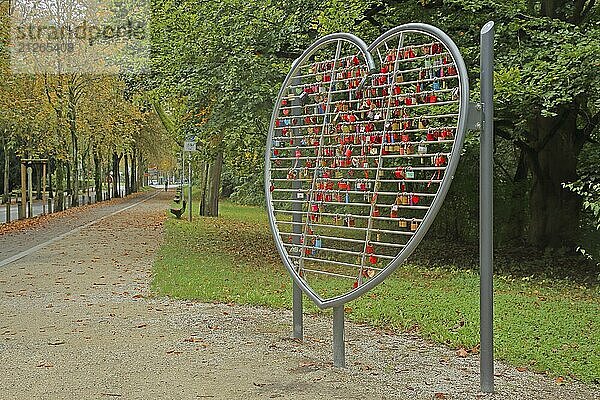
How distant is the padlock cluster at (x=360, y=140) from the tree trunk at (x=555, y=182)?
8.78m

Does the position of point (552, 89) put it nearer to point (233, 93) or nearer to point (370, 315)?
point (370, 315)

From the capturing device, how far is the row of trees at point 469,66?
12.2 m

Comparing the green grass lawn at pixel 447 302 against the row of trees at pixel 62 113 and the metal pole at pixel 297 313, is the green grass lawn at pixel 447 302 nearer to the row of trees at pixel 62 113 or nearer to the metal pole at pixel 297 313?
the metal pole at pixel 297 313

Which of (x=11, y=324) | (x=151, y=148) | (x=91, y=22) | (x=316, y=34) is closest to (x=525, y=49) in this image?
(x=316, y=34)

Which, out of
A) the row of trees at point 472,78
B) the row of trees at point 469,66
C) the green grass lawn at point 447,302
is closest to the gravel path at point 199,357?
the green grass lawn at point 447,302

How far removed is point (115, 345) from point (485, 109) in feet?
14.0

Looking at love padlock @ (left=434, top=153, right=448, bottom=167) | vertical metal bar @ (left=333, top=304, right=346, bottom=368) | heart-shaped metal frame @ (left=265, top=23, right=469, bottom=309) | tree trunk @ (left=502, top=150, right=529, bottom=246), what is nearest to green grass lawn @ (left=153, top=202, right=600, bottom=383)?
vertical metal bar @ (left=333, top=304, right=346, bottom=368)

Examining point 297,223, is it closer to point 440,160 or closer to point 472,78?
point 440,160

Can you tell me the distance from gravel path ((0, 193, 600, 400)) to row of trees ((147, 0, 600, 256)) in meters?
4.73

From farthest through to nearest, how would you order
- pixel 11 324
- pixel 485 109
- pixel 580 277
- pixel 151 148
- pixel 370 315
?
1. pixel 151 148
2. pixel 580 277
3. pixel 370 315
4. pixel 11 324
5. pixel 485 109

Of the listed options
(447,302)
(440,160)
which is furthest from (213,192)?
(440,160)

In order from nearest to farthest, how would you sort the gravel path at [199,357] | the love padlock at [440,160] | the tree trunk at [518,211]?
1. the love padlock at [440,160]
2. the gravel path at [199,357]
3. the tree trunk at [518,211]

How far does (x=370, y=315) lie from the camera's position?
10.0 m

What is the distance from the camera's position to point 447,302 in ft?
37.4
